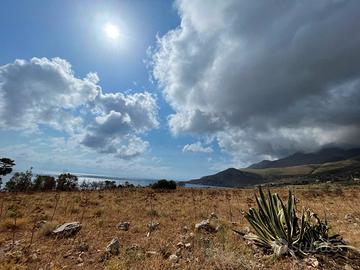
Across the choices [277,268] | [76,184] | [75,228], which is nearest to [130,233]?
[75,228]

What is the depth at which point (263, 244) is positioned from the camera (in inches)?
246

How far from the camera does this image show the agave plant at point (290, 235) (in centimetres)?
565

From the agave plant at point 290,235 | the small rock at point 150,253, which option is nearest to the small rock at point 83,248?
the small rock at point 150,253

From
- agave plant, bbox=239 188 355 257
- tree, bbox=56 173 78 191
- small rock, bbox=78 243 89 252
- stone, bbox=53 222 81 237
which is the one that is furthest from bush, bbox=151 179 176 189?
small rock, bbox=78 243 89 252

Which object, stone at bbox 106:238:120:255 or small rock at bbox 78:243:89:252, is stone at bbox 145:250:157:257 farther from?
small rock at bbox 78:243:89:252

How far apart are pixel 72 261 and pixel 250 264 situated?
12.4ft

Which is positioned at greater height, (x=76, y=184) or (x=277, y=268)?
(x=76, y=184)

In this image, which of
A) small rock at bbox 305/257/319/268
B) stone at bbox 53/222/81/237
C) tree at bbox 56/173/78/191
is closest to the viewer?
small rock at bbox 305/257/319/268

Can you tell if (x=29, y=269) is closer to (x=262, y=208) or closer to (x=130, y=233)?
(x=130, y=233)

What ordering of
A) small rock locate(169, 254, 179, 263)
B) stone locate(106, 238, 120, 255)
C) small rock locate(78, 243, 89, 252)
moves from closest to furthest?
1. small rock locate(169, 254, 179, 263)
2. stone locate(106, 238, 120, 255)
3. small rock locate(78, 243, 89, 252)

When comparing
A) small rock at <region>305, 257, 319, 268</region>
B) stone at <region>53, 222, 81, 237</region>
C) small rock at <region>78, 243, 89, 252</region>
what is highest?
stone at <region>53, 222, 81, 237</region>

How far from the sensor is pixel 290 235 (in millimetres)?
5965

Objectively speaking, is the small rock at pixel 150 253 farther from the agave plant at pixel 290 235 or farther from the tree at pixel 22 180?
the tree at pixel 22 180

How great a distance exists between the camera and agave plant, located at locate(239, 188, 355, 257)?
222 inches
